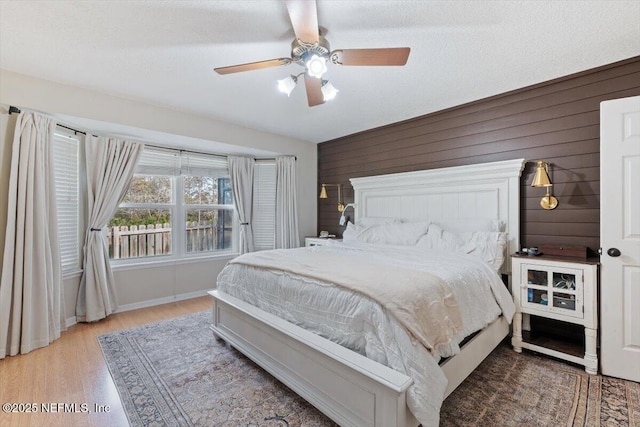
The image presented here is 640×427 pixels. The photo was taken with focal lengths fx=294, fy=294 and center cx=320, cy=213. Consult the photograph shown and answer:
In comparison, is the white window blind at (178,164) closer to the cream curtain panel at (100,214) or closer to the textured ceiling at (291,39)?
the cream curtain panel at (100,214)

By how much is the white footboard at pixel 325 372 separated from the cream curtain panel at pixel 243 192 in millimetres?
2317

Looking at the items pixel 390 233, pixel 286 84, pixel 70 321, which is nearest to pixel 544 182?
pixel 390 233

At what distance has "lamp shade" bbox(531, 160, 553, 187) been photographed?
2.59 meters

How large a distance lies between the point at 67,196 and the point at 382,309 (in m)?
3.63

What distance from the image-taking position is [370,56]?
6.23 feet

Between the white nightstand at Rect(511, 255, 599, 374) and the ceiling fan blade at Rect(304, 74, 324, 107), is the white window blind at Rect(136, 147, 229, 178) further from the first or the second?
the white nightstand at Rect(511, 255, 599, 374)

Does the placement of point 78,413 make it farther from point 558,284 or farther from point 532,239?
point 532,239

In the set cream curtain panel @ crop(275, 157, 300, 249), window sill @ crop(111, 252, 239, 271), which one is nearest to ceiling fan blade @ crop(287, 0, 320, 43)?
cream curtain panel @ crop(275, 157, 300, 249)

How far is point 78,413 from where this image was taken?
1.84 metres

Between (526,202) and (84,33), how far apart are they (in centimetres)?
396

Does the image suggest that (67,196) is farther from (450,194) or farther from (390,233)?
(450,194)

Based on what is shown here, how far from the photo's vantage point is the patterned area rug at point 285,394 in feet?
5.80

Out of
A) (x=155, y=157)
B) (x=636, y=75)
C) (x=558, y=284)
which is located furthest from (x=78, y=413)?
(x=636, y=75)

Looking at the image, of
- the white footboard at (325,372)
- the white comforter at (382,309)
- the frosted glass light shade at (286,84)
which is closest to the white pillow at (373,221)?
the white comforter at (382,309)
